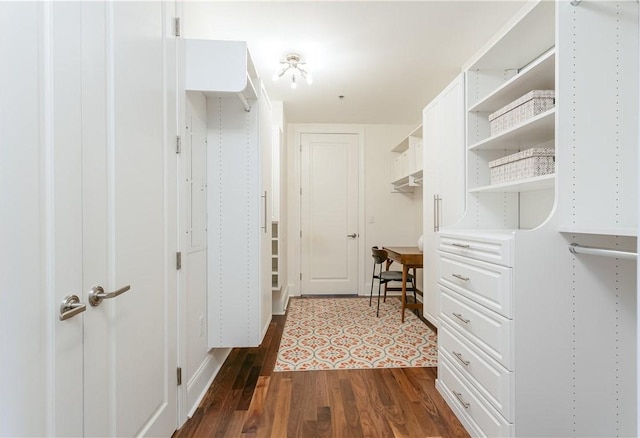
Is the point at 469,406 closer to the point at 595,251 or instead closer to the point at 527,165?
the point at 595,251

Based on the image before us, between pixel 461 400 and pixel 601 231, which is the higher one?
pixel 601 231

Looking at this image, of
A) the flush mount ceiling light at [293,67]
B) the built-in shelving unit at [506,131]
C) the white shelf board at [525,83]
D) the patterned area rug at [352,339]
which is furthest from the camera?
the flush mount ceiling light at [293,67]

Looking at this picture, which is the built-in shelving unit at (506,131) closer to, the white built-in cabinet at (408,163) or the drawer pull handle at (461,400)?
the drawer pull handle at (461,400)

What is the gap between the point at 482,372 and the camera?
1.46m

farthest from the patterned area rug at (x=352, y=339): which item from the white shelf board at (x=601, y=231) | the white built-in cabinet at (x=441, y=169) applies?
the white shelf board at (x=601, y=231)

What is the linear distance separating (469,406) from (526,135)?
1.56 metres

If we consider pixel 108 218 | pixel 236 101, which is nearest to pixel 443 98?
pixel 236 101

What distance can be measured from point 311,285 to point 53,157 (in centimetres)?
389

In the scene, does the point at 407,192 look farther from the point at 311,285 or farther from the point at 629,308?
the point at 629,308

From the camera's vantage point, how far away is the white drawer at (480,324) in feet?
4.26

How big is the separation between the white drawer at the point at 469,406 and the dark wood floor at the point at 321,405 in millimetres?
69

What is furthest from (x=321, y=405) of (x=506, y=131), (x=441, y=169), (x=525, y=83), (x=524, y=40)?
(x=524, y=40)

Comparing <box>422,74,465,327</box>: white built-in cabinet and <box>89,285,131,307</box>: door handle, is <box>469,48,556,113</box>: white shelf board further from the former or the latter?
<box>89,285,131,307</box>: door handle

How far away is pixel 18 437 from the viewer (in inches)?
27.8
